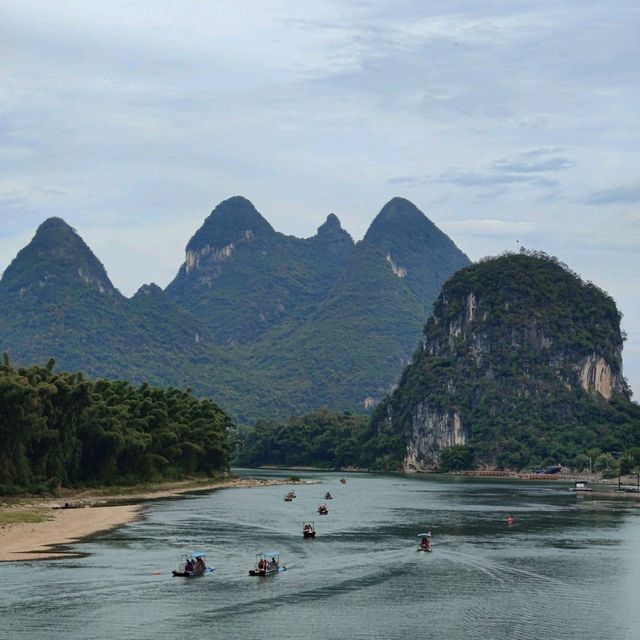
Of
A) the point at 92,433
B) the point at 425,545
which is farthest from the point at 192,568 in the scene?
the point at 92,433

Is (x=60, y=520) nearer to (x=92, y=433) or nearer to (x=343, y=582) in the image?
(x=92, y=433)

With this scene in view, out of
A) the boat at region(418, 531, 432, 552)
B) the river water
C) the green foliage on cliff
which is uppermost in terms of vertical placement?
the green foliage on cliff

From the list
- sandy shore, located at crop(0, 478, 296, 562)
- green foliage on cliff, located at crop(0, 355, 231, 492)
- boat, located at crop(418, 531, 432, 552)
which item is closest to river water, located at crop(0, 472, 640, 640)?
boat, located at crop(418, 531, 432, 552)

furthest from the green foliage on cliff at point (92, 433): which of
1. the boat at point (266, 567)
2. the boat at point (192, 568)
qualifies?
the boat at point (266, 567)

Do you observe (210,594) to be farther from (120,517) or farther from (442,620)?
(120,517)

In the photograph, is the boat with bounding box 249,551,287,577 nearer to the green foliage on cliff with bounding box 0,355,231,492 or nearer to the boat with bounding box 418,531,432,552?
the boat with bounding box 418,531,432,552
